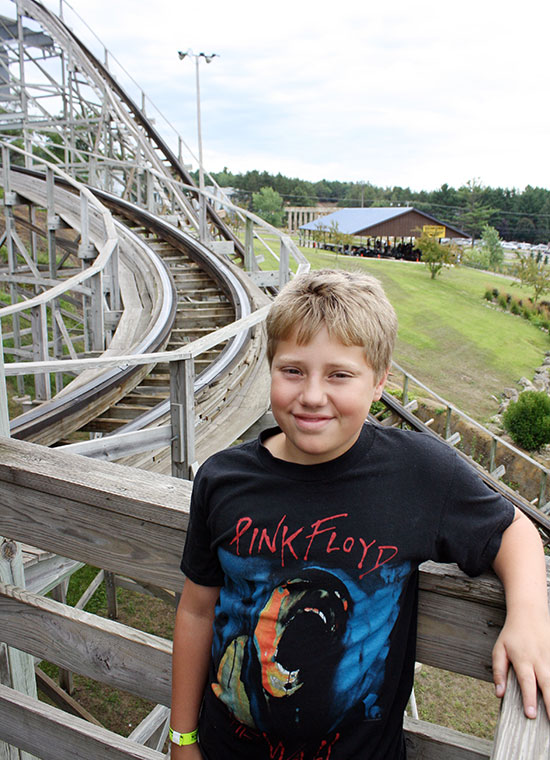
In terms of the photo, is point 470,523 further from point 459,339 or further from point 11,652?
point 459,339

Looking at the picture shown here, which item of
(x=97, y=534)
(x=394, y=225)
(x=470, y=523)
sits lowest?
(x=394, y=225)

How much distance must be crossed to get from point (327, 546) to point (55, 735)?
1.00 m

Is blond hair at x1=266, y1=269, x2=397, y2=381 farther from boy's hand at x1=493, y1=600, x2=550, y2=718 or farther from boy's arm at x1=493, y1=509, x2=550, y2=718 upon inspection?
boy's hand at x1=493, y1=600, x2=550, y2=718

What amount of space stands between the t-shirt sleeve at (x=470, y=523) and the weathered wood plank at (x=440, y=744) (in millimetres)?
361

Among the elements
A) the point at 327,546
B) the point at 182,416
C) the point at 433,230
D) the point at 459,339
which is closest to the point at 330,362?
the point at 327,546

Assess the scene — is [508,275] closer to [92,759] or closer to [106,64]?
[106,64]

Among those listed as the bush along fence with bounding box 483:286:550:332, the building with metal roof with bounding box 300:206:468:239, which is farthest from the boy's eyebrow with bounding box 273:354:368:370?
the building with metal roof with bounding box 300:206:468:239

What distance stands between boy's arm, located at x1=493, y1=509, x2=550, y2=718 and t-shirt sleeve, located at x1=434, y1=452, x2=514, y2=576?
0.06 feet

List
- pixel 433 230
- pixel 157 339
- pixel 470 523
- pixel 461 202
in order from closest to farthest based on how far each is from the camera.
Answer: pixel 470 523
pixel 157 339
pixel 433 230
pixel 461 202

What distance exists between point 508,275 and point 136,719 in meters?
45.2

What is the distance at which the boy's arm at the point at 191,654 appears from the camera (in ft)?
3.91

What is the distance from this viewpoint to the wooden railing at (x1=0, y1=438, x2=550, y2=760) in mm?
1038

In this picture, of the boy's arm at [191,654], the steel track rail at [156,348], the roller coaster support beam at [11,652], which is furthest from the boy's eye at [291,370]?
the steel track rail at [156,348]

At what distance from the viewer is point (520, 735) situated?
0.74 m
